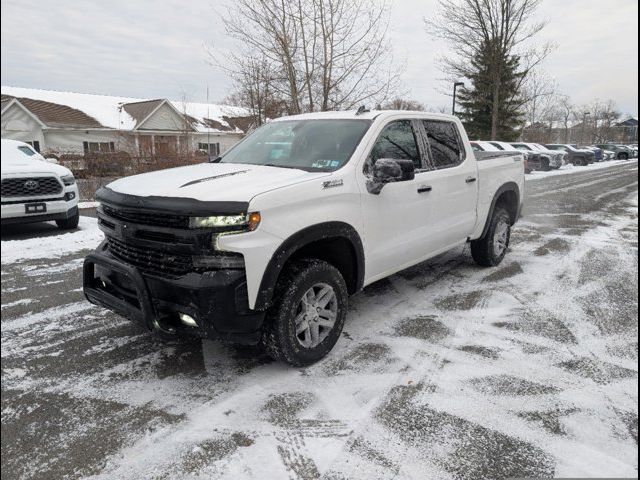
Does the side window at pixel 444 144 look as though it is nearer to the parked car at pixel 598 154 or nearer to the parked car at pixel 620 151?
the parked car at pixel 598 154

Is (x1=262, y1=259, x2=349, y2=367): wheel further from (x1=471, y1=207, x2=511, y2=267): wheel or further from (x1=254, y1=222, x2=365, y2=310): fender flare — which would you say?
(x1=471, y1=207, x2=511, y2=267): wheel

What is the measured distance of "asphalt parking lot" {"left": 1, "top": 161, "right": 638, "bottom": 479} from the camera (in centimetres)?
242

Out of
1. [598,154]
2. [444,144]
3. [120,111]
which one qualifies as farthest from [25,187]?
[598,154]

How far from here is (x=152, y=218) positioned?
2961 millimetres

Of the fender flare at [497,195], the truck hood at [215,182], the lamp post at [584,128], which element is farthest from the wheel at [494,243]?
→ the lamp post at [584,128]

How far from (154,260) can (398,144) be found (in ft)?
8.01

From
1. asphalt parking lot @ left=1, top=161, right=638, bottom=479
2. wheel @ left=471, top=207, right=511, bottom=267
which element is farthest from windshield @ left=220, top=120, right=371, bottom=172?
wheel @ left=471, top=207, right=511, bottom=267

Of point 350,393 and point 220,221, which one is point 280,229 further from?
point 350,393

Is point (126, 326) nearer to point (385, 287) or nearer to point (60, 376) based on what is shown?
point (60, 376)

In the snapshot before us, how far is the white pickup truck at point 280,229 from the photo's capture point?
9.40 feet

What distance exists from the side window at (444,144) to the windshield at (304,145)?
0.97 meters

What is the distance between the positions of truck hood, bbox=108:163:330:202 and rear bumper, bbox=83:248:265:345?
1.57 ft

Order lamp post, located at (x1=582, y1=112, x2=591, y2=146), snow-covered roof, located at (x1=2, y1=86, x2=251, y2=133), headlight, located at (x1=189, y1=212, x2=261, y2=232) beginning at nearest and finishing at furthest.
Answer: headlight, located at (x1=189, y1=212, x2=261, y2=232) → snow-covered roof, located at (x1=2, y1=86, x2=251, y2=133) → lamp post, located at (x1=582, y1=112, x2=591, y2=146)

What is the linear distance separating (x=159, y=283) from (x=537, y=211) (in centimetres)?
1029
